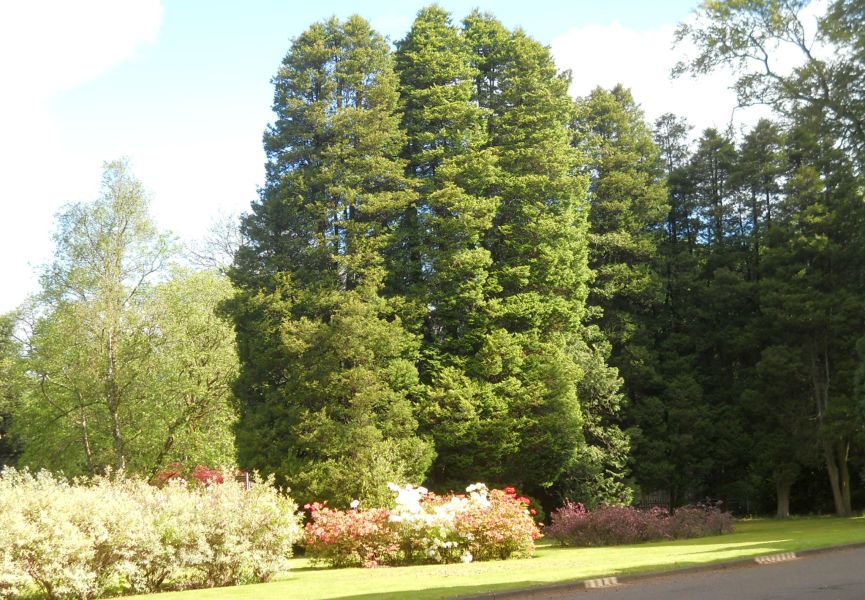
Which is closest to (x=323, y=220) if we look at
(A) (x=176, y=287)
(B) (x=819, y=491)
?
(A) (x=176, y=287)

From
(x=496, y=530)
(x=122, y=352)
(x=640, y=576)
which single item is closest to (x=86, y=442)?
(x=122, y=352)

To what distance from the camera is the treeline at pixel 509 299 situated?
87.0 feet

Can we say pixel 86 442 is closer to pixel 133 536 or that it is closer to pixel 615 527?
pixel 615 527

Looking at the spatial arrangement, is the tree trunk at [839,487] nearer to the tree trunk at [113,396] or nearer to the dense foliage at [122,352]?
the dense foliage at [122,352]

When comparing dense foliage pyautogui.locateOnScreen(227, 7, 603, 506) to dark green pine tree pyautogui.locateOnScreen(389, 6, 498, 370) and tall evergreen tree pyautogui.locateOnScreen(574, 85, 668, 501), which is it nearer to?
dark green pine tree pyautogui.locateOnScreen(389, 6, 498, 370)

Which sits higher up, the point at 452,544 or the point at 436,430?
the point at 436,430

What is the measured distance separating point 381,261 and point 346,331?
11.7 feet

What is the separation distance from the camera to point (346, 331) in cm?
2652

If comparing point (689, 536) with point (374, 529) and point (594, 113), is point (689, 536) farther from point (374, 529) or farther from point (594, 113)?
point (594, 113)

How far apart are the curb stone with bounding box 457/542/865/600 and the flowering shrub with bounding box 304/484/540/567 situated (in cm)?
543

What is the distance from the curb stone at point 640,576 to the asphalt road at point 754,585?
9 cm

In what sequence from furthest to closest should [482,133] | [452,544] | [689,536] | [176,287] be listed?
[176,287]
[482,133]
[689,536]
[452,544]

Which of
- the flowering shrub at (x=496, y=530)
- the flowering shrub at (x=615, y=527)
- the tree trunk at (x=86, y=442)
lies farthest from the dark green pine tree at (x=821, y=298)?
the tree trunk at (x=86, y=442)

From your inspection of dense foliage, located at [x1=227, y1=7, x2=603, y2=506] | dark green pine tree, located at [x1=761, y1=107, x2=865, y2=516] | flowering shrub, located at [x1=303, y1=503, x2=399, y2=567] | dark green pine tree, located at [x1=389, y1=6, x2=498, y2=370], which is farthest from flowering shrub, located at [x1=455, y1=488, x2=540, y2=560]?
dark green pine tree, located at [x1=761, y1=107, x2=865, y2=516]
